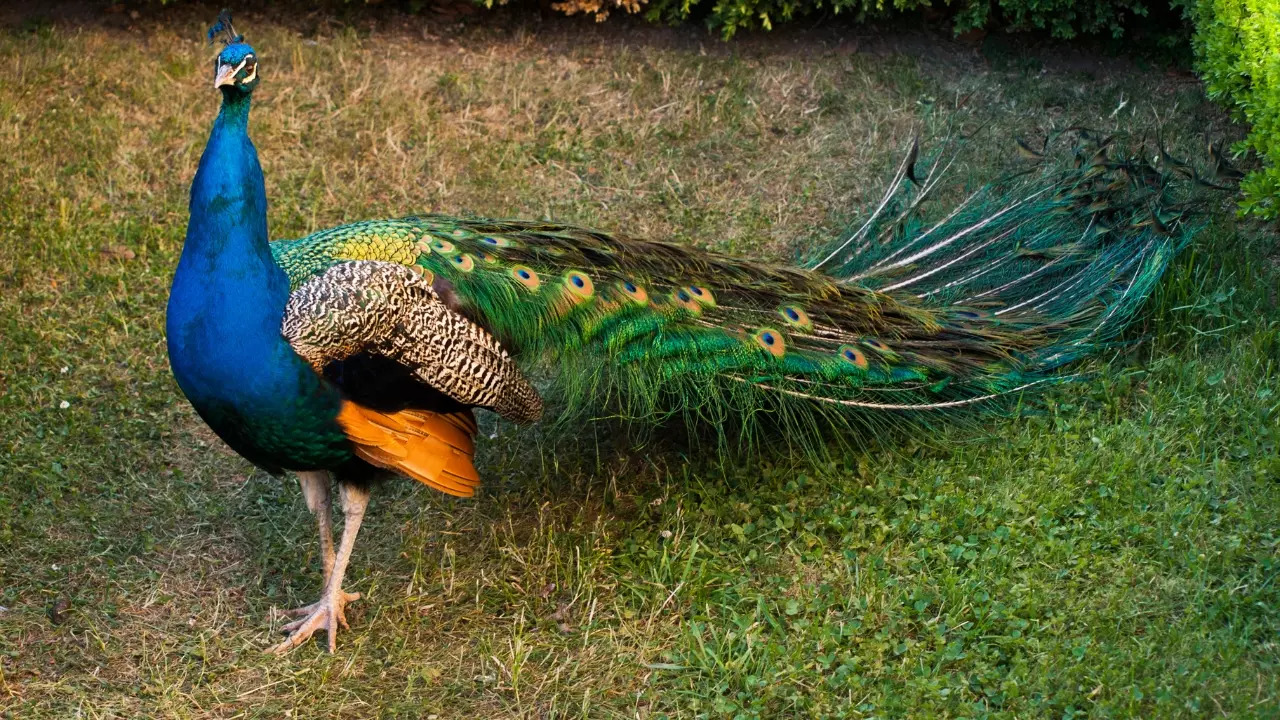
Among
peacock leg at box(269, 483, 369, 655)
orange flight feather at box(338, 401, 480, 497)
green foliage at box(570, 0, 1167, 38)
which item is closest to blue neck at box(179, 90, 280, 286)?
orange flight feather at box(338, 401, 480, 497)

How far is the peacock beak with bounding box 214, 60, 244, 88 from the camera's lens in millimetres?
3334

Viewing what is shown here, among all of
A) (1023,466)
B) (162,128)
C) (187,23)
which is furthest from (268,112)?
(1023,466)

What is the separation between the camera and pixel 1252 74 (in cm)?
482

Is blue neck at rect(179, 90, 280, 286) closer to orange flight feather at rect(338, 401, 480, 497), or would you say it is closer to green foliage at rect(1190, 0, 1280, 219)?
orange flight feather at rect(338, 401, 480, 497)

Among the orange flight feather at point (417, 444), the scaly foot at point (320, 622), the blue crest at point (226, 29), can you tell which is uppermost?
the blue crest at point (226, 29)

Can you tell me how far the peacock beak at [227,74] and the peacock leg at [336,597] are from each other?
1.25 meters

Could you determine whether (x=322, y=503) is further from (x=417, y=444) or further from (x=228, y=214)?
(x=228, y=214)

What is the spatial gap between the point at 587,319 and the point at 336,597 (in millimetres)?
1180

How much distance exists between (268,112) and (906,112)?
313 cm

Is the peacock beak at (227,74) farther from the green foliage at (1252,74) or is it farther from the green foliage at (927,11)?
the green foliage at (1252,74)

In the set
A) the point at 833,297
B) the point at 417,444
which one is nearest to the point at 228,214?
the point at 417,444

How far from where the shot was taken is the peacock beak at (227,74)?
3.33m

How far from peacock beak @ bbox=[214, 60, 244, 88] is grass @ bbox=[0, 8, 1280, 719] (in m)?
1.70

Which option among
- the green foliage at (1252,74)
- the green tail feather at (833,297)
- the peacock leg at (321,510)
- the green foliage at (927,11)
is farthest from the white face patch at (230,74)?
the green foliage at (1252,74)
